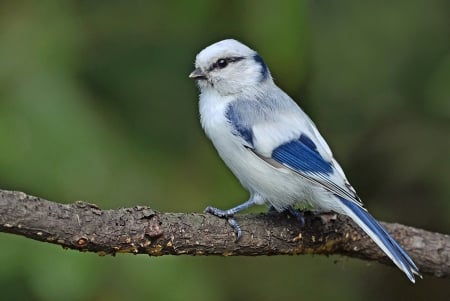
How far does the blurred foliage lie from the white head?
0.14 meters

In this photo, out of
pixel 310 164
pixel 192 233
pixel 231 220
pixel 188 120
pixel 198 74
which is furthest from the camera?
pixel 188 120

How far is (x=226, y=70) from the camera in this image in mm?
2801

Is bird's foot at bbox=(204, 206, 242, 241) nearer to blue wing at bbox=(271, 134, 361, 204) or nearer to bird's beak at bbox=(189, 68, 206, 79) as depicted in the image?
blue wing at bbox=(271, 134, 361, 204)

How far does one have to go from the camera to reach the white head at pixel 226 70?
9.17ft

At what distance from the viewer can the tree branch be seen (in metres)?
1.93

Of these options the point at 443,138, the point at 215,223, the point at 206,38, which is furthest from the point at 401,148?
the point at 215,223

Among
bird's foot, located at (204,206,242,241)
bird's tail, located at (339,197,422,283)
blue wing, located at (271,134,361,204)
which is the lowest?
bird's tail, located at (339,197,422,283)

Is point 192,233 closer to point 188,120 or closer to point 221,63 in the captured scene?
point 221,63

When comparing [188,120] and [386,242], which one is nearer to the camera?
[386,242]

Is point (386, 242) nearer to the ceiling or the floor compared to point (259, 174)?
nearer to the floor

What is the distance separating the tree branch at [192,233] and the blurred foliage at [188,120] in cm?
48

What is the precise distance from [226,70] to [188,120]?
0.69m

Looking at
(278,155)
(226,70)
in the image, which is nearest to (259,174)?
(278,155)

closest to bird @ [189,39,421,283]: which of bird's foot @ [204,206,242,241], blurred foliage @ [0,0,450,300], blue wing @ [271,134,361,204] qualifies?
blue wing @ [271,134,361,204]
